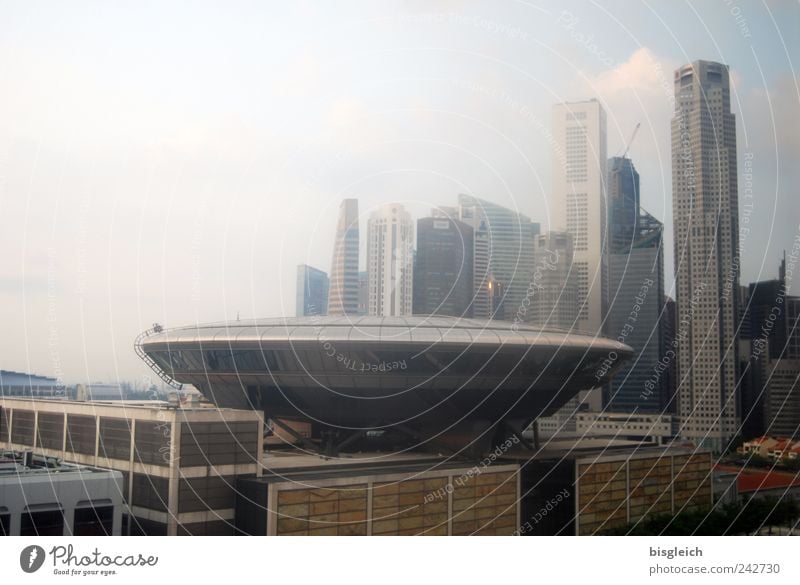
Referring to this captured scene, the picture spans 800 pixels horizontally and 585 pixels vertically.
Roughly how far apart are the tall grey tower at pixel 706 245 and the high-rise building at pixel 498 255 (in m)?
7.17

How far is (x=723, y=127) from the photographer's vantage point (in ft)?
109

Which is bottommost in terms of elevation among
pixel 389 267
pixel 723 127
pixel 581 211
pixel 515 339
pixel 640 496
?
pixel 640 496

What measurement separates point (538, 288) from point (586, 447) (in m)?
14.4

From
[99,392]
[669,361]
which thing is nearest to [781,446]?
[669,361]

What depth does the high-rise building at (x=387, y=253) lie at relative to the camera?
15500 millimetres

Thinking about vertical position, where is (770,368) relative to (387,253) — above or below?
below

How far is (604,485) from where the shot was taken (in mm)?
15477

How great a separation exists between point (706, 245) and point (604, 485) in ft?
70.1

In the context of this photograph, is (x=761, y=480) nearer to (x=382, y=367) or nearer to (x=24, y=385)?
(x=382, y=367)

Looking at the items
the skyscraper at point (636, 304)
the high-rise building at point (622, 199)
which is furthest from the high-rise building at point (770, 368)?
the high-rise building at point (622, 199)

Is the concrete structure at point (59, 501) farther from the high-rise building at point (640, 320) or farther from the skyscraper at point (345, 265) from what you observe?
the high-rise building at point (640, 320)
